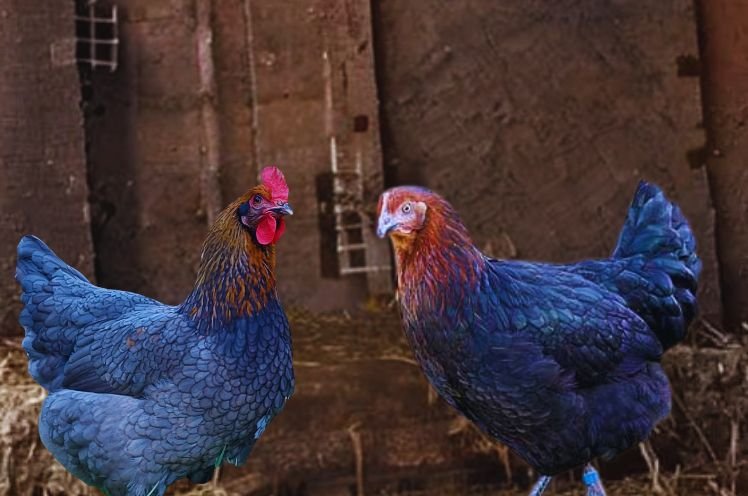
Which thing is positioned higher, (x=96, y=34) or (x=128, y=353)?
(x=96, y=34)

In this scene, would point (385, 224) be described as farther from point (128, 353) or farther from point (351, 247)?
point (351, 247)

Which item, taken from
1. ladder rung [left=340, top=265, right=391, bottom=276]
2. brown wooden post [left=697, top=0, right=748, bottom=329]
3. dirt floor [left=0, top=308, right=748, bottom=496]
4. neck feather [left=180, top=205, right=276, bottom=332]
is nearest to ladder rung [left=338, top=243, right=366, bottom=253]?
ladder rung [left=340, top=265, right=391, bottom=276]

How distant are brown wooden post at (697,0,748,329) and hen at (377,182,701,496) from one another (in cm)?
119

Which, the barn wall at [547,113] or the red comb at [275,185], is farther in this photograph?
the barn wall at [547,113]

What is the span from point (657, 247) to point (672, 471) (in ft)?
4.58

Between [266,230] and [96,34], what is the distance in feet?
5.50

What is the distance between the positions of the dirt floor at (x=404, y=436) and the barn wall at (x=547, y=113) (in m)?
0.33

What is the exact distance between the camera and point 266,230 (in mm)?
2139

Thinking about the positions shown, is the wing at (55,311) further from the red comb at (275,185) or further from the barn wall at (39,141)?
the barn wall at (39,141)

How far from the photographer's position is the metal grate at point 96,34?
11.0ft

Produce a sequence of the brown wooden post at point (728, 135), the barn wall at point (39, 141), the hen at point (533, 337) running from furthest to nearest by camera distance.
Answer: the brown wooden post at point (728, 135), the barn wall at point (39, 141), the hen at point (533, 337)

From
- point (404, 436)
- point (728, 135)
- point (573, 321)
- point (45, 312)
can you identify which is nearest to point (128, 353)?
point (45, 312)

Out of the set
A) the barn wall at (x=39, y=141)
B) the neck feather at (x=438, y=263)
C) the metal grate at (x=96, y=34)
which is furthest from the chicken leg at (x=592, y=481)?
the metal grate at (x=96, y=34)

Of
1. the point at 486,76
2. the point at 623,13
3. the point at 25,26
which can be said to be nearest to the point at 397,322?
the point at 486,76
